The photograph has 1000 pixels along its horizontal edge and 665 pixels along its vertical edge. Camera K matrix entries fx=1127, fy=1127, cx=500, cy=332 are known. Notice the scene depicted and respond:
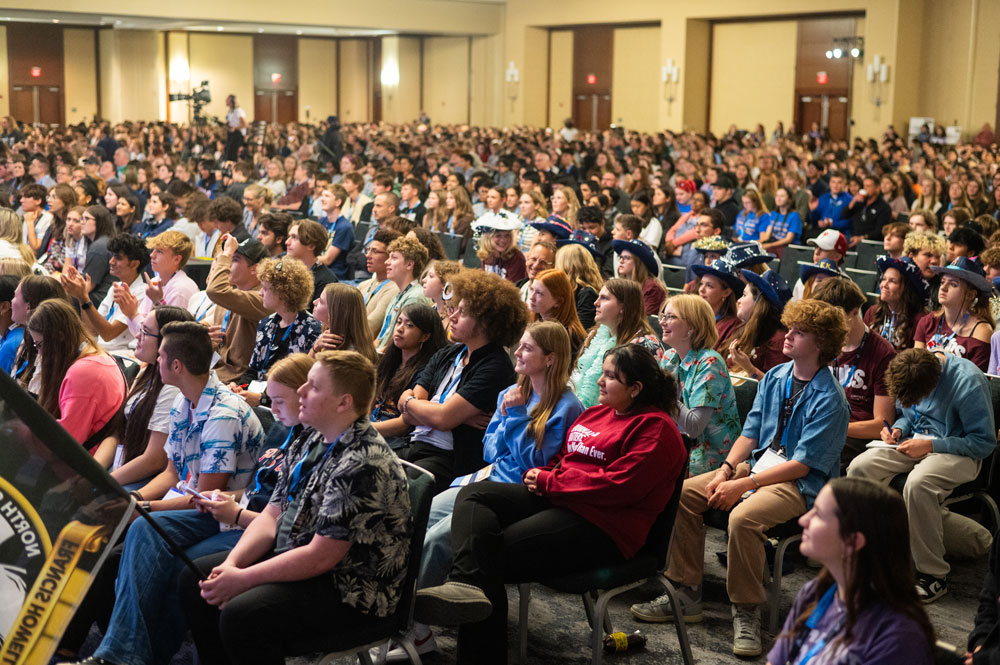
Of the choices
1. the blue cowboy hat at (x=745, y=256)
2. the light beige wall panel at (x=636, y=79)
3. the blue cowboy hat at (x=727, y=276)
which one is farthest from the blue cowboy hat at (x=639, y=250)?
the light beige wall panel at (x=636, y=79)

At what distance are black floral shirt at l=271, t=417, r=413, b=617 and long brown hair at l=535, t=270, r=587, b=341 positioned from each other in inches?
89.4

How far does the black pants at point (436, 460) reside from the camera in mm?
4414

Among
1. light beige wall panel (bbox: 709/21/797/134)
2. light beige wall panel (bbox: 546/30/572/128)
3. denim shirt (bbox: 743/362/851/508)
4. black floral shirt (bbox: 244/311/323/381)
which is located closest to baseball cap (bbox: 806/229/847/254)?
denim shirt (bbox: 743/362/851/508)

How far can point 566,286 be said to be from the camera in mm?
5426

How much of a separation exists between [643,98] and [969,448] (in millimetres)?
28110

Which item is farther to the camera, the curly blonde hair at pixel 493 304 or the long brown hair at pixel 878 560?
the curly blonde hair at pixel 493 304

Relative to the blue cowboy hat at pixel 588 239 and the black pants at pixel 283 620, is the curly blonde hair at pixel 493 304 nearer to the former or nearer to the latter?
the black pants at pixel 283 620

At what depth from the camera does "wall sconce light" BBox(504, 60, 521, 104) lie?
3359 centimetres

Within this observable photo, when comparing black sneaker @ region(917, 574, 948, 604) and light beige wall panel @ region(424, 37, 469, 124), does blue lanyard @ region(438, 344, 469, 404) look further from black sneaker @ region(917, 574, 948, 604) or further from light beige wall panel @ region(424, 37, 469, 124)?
light beige wall panel @ region(424, 37, 469, 124)

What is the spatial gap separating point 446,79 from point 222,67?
25.0 ft

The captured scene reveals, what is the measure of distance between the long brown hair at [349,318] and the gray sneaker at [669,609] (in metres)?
1.61

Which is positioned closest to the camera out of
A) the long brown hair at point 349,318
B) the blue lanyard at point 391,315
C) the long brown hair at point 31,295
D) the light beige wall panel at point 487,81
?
the long brown hair at point 31,295

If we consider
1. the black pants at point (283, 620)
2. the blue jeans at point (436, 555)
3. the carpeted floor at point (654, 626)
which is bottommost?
the carpeted floor at point (654, 626)

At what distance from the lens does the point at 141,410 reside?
14.2ft
